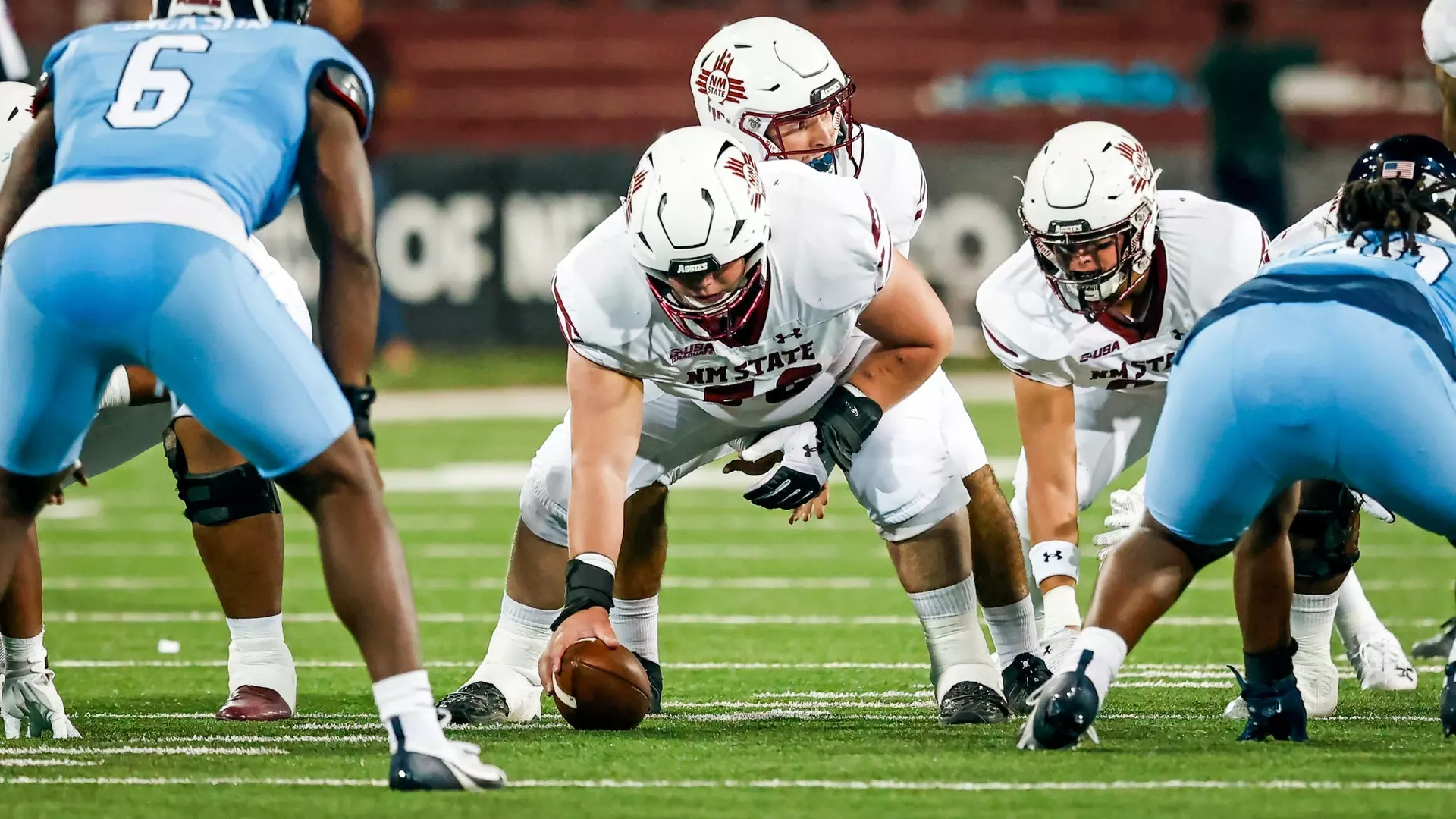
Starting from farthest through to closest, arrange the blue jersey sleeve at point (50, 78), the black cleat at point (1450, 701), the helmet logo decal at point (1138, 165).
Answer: the helmet logo decal at point (1138, 165), the black cleat at point (1450, 701), the blue jersey sleeve at point (50, 78)

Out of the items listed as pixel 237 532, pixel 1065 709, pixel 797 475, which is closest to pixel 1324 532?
pixel 1065 709

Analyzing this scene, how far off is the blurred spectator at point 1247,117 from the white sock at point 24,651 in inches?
397

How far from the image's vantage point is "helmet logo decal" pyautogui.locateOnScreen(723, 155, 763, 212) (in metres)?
4.36

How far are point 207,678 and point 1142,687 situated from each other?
2431 millimetres

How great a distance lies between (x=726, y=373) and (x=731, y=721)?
30.9 inches

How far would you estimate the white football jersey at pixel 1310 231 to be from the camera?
499 centimetres

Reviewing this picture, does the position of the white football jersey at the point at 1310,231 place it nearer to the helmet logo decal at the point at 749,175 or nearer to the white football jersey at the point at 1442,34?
the white football jersey at the point at 1442,34

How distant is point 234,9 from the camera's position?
4027mm

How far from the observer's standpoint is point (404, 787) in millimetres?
3736

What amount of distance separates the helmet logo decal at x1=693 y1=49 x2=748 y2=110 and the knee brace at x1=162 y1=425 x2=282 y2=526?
1.51 m

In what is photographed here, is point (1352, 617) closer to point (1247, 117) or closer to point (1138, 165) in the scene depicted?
point (1138, 165)

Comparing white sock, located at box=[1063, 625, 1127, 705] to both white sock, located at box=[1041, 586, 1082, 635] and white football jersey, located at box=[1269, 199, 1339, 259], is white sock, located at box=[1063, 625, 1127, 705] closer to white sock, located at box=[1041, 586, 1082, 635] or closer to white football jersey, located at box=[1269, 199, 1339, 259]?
white sock, located at box=[1041, 586, 1082, 635]

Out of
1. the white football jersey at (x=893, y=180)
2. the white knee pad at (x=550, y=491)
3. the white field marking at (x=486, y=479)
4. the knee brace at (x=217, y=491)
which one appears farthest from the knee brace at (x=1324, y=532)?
the white field marking at (x=486, y=479)

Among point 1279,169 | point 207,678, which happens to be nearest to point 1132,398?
point 207,678
